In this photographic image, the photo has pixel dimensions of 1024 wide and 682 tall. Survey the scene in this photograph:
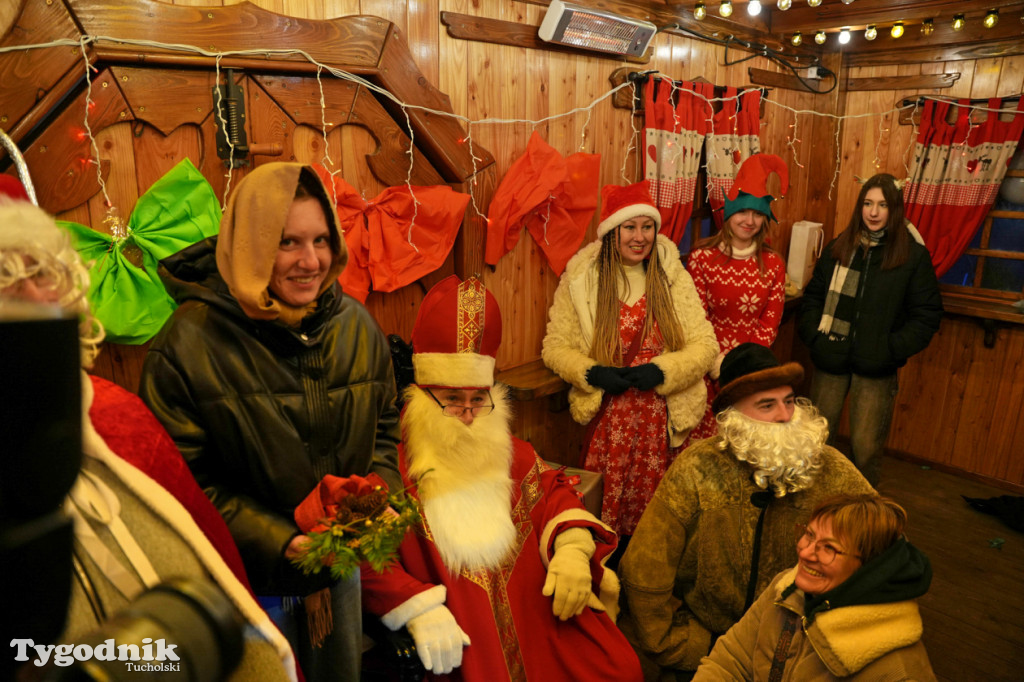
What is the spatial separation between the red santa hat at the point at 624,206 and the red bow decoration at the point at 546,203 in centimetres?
9

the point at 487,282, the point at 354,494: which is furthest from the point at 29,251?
the point at 487,282

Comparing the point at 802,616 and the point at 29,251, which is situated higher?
the point at 29,251

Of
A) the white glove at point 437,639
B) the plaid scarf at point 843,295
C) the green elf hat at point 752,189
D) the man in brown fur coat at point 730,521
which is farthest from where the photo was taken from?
the plaid scarf at point 843,295

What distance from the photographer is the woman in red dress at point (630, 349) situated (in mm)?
2941

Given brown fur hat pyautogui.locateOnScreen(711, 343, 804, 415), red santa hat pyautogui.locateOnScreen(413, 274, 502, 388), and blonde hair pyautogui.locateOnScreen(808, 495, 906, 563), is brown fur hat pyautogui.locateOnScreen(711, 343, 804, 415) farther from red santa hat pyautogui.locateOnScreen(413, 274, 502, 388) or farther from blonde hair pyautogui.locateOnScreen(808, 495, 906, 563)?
red santa hat pyautogui.locateOnScreen(413, 274, 502, 388)

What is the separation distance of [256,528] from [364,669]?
0.68m

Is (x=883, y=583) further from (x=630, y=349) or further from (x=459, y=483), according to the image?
(x=630, y=349)

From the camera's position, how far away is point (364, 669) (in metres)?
1.83

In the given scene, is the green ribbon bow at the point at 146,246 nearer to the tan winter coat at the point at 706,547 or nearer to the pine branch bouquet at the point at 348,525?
Answer: the pine branch bouquet at the point at 348,525

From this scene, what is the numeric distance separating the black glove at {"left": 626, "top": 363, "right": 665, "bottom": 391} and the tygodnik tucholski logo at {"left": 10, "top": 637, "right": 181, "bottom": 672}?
2.44m

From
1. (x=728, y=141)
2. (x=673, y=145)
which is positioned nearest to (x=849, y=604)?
(x=673, y=145)

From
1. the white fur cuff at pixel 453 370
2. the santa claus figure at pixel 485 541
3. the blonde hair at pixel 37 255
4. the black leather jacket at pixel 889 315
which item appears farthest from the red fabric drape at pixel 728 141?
the blonde hair at pixel 37 255

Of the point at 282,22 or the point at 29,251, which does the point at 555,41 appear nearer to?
the point at 282,22

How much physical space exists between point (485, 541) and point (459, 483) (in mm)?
171
